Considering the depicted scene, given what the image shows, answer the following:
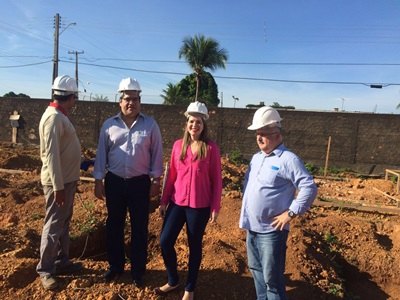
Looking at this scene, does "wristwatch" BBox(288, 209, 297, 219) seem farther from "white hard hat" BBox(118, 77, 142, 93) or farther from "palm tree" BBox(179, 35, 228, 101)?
"palm tree" BBox(179, 35, 228, 101)

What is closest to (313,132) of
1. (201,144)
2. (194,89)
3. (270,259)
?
(194,89)

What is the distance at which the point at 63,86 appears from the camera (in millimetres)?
3541

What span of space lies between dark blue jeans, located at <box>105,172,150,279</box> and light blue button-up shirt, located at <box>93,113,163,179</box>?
0.26 feet

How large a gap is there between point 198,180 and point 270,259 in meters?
0.87

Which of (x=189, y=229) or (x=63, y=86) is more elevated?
(x=63, y=86)

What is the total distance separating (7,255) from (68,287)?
40.0 inches

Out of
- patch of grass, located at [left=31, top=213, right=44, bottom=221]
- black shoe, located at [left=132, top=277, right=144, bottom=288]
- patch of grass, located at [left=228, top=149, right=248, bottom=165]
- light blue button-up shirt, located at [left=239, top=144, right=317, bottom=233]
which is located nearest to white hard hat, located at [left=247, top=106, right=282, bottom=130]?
light blue button-up shirt, located at [left=239, top=144, right=317, bottom=233]

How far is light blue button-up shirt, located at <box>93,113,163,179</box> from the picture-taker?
3529 millimetres

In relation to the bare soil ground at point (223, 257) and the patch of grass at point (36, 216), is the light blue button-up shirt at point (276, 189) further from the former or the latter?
the patch of grass at point (36, 216)

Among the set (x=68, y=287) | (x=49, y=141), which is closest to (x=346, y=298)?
(x=68, y=287)

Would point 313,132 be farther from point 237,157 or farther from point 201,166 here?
point 201,166

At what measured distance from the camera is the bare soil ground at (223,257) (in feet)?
12.1

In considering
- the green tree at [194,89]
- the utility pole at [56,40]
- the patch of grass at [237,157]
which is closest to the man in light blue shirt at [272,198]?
the patch of grass at [237,157]

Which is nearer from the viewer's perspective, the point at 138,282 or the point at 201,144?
the point at 201,144
